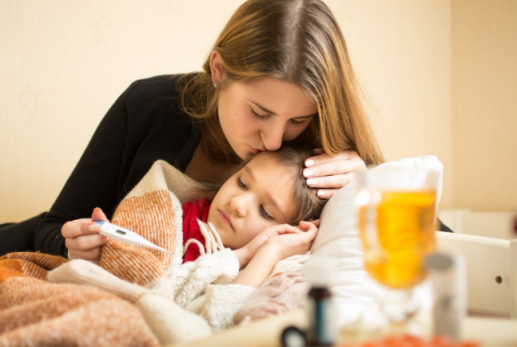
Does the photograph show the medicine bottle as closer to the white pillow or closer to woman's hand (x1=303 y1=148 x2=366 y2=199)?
the white pillow

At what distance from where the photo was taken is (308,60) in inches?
44.6

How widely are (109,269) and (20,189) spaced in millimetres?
1123

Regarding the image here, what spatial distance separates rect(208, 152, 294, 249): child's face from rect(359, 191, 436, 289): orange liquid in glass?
687 mm

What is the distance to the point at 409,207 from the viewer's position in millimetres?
464

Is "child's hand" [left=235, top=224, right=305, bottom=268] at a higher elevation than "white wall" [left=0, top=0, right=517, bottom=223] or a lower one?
lower

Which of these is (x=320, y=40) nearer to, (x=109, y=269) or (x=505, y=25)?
(x=109, y=269)

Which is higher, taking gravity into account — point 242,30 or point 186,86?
point 242,30

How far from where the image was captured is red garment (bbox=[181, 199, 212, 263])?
113cm

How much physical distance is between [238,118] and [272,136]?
9 centimetres

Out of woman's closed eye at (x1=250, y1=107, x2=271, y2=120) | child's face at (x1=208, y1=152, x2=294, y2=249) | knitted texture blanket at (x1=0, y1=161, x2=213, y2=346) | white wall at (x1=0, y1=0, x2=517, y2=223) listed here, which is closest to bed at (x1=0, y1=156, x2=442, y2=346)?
knitted texture blanket at (x1=0, y1=161, x2=213, y2=346)

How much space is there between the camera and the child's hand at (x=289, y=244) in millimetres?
1043

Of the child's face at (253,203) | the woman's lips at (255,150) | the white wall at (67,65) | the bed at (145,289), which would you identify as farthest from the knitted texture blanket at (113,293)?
the white wall at (67,65)

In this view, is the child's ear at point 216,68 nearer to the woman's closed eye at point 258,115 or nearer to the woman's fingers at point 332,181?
the woman's closed eye at point 258,115

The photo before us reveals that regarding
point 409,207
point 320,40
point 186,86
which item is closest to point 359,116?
point 320,40
